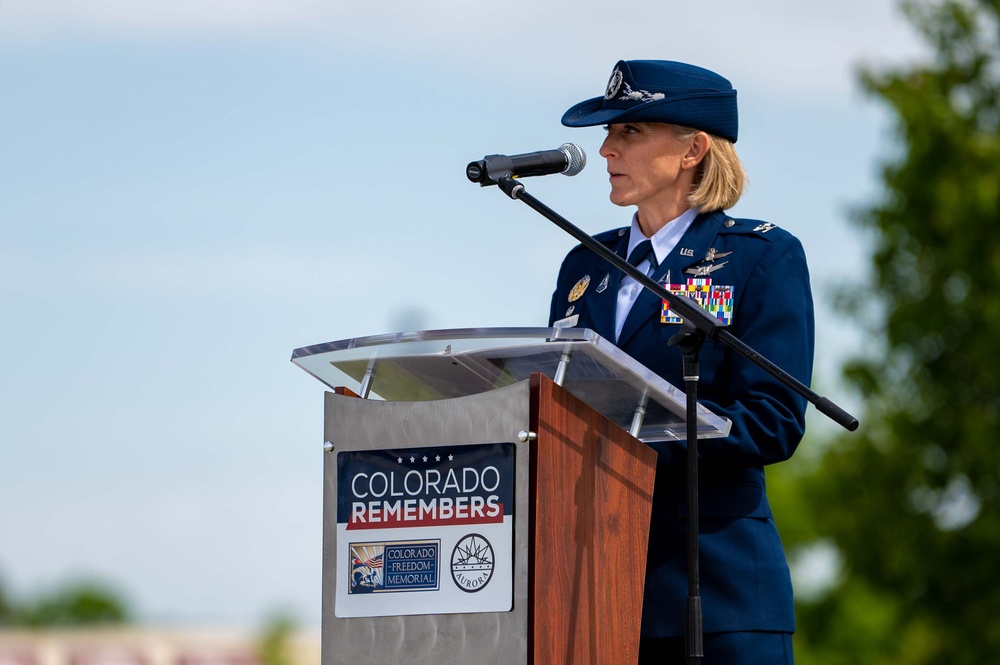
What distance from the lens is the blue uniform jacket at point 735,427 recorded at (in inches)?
130

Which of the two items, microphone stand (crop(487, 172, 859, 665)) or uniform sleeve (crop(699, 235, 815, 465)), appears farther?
uniform sleeve (crop(699, 235, 815, 465))

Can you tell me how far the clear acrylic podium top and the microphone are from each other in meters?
0.44

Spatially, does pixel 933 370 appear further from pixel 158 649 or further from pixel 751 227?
pixel 158 649

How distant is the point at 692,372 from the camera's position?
3062 mm

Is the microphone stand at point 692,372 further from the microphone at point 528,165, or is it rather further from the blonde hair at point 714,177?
the blonde hair at point 714,177

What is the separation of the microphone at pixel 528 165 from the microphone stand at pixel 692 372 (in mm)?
92

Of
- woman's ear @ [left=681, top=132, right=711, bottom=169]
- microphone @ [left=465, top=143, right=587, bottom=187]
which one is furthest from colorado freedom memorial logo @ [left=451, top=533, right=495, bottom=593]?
woman's ear @ [left=681, top=132, right=711, bottom=169]

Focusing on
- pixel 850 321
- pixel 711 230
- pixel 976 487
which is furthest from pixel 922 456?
pixel 711 230

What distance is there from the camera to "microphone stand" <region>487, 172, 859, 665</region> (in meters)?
3.03

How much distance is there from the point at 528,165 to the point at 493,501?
78 cm

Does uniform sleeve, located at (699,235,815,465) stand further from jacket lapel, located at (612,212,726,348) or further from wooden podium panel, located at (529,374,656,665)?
wooden podium panel, located at (529,374,656,665)

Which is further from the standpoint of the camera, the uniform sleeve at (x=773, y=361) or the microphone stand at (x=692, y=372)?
the uniform sleeve at (x=773, y=361)

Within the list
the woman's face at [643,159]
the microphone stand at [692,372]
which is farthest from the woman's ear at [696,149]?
the microphone stand at [692,372]

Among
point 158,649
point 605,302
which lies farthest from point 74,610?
point 605,302
